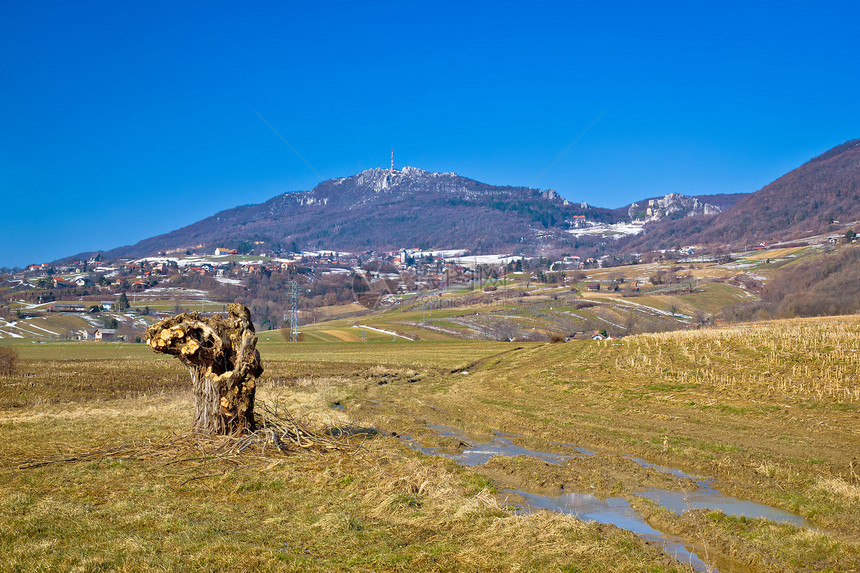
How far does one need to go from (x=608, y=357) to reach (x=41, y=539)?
1270 inches

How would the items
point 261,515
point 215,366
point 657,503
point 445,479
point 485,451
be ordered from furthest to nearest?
1. point 485,451
2. point 215,366
3. point 445,479
4. point 657,503
5. point 261,515

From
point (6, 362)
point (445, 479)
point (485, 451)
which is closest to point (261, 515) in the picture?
point (445, 479)

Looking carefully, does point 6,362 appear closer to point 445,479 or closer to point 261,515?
point 261,515

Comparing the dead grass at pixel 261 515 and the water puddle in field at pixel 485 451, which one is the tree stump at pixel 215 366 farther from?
the water puddle in field at pixel 485 451

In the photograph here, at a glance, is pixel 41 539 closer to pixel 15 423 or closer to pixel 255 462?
pixel 255 462

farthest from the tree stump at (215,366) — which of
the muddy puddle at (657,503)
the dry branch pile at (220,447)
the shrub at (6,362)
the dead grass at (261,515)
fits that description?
the shrub at (6,362)

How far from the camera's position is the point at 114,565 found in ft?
24.8

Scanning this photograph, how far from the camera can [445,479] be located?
12.2 meters

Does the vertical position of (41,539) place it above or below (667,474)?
above

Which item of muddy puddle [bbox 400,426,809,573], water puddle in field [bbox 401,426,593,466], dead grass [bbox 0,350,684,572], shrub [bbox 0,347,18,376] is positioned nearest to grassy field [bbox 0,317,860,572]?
dead grass [bbox 0,350,684,572]

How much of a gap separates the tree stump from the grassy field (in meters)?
0.91

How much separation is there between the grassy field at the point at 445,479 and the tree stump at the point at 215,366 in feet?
2.99

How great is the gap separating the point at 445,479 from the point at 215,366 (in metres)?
7.02

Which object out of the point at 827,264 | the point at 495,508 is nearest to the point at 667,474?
the point at 495,508
